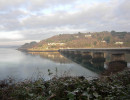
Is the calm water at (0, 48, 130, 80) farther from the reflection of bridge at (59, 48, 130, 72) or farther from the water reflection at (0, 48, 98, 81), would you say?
the reflection of bridge at (59, 48, 130, 72)

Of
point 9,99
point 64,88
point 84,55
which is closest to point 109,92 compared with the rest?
point 64,88

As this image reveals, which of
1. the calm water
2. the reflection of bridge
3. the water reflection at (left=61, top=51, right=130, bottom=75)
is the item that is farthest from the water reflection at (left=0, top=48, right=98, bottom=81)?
the reflection of bridge

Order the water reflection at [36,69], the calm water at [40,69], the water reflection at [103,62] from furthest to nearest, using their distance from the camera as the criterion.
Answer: the water reflection at [103,62] < the water reflection at [36,69] < the calm water at [40,69]

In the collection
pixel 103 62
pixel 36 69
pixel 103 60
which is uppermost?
pixel 36 69

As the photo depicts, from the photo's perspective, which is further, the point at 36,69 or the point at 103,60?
the point at 103,60

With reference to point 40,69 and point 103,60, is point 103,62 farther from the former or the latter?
point 40,69

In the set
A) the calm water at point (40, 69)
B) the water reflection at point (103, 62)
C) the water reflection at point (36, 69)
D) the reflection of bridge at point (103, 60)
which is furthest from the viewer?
the reflection of bridge at point (103, 60)

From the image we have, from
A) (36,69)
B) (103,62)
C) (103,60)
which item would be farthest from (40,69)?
(103,60)

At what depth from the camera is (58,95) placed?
509cm

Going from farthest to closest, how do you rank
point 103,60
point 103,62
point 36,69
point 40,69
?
point 103,60 < point 103,62 < point 36,69 < point 40,69

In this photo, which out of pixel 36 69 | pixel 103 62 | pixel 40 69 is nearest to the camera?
pixel 40 69

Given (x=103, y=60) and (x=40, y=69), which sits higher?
(x=40, y=69)

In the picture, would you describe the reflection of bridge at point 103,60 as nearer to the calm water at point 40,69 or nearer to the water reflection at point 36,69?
the calm water at point 40,69

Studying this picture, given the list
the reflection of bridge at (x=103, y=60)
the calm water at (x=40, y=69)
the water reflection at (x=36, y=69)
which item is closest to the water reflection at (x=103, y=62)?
the reflection of bridge at (x=103, y=60)
